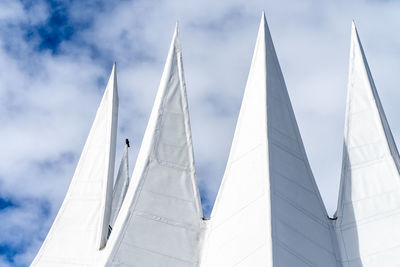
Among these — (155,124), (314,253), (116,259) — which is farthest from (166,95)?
(314,253)

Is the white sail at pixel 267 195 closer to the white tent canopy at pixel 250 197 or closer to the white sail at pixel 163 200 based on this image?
the white tent canopy at pixel 250 197

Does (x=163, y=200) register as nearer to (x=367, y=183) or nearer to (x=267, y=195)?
(x=267, y=195)

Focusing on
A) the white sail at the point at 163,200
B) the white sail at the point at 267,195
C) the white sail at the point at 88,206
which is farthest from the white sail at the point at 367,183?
the white sail at the point at 88,206

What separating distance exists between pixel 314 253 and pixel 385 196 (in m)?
1.87

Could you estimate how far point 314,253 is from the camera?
369 inches

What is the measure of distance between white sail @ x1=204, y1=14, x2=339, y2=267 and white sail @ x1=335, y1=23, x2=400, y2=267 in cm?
45

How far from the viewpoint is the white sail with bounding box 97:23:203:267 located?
1002cm

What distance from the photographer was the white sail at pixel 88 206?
37.2ft

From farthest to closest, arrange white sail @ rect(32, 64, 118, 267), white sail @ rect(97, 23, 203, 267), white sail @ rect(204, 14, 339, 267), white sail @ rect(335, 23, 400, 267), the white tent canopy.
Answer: white sail @ rect(32, 64, 118, 267) → white sail @ rect(97, 23, 203, 267) → white sail @ rect(335, 23, 400, 267) → the white tent canopy → white sail @ rect(204, 14, 339, 267)

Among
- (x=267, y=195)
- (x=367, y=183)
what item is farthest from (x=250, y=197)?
(x=367, y=183)

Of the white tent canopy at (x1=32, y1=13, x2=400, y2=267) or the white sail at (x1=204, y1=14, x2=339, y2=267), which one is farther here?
the white tent canopy at (x1=32, y1=13, x2=400, y2=267)

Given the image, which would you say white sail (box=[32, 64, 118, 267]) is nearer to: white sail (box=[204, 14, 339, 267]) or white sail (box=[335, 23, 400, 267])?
white sail (box=[204, 14, 339, 267])

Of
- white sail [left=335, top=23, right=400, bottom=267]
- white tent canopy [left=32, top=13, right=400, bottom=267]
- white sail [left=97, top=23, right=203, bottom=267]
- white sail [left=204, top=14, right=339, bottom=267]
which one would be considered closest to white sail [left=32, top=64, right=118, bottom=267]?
white tent canopy [left=32, top=13, right=400, bottom=267]

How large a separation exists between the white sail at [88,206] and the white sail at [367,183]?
4.65 meters
